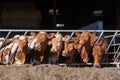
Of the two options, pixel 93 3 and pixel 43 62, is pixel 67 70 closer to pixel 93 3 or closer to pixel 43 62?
pixel 43 62

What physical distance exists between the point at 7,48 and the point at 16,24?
12.3 feet

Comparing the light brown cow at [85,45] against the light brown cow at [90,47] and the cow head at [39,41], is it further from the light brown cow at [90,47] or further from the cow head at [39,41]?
the cow head at [39,41]

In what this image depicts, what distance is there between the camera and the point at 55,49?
5.63 m

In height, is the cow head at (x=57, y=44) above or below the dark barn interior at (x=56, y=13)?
above

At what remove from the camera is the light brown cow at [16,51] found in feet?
18.1

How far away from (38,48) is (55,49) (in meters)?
0.23

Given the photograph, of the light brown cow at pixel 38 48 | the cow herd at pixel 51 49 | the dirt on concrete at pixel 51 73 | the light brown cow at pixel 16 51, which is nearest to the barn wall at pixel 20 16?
the cow herd at pixel 51 49

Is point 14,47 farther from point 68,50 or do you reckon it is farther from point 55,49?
point 68,50

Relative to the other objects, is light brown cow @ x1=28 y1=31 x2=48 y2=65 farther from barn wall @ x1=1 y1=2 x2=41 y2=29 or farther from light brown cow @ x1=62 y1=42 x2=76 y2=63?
barn wall @ x1=1 y1=2 x2=41 y2=29

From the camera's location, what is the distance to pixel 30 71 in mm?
5035

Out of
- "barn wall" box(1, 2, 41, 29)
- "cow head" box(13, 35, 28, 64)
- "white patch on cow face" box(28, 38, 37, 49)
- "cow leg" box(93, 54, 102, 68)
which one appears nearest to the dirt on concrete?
"cow head" box(13, 35, 28, 64)

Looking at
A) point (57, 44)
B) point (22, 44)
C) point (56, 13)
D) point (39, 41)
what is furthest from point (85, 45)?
point (56, 13)

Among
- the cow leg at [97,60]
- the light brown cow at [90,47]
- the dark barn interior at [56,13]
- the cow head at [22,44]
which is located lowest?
the dark barn interior at [56,13]

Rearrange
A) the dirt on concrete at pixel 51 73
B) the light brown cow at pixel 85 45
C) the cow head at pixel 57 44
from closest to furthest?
1. the dirt on concrete at pixel 51 73
2. the cow head at pixel 57 44
3. the light brown cow at pixel 85 45
